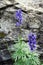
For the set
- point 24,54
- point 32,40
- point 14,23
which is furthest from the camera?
point 14,23

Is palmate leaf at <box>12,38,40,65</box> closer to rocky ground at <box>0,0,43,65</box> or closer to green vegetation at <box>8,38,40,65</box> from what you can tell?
green vegetation at <box>8,38,40,65</box>

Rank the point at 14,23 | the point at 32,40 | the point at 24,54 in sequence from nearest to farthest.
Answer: the point at 32,40 < the point at 24,54 < the point at 14,23

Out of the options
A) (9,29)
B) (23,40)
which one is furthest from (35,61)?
(9,29)

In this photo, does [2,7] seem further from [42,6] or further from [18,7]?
[42,6]

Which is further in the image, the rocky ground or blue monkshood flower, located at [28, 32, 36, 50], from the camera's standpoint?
the rocky ground

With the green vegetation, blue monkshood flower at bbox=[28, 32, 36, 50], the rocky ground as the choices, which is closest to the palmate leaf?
the green vegetation

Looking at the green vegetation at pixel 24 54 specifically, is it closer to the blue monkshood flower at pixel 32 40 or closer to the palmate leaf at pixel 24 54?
the palmate leaf at pixel 24 54

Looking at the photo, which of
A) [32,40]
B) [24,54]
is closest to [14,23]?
[24,54]

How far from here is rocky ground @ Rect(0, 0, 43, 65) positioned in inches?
281

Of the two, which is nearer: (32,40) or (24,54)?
(32,40)

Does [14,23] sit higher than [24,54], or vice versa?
[14,23]

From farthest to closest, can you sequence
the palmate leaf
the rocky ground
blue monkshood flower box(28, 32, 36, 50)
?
the rocky ground → the palmate leaf → blue monkshood flower box(28, 32, 36, 50)

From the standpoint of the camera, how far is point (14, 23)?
24.3 ft

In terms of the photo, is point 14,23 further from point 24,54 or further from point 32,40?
point 32,40
